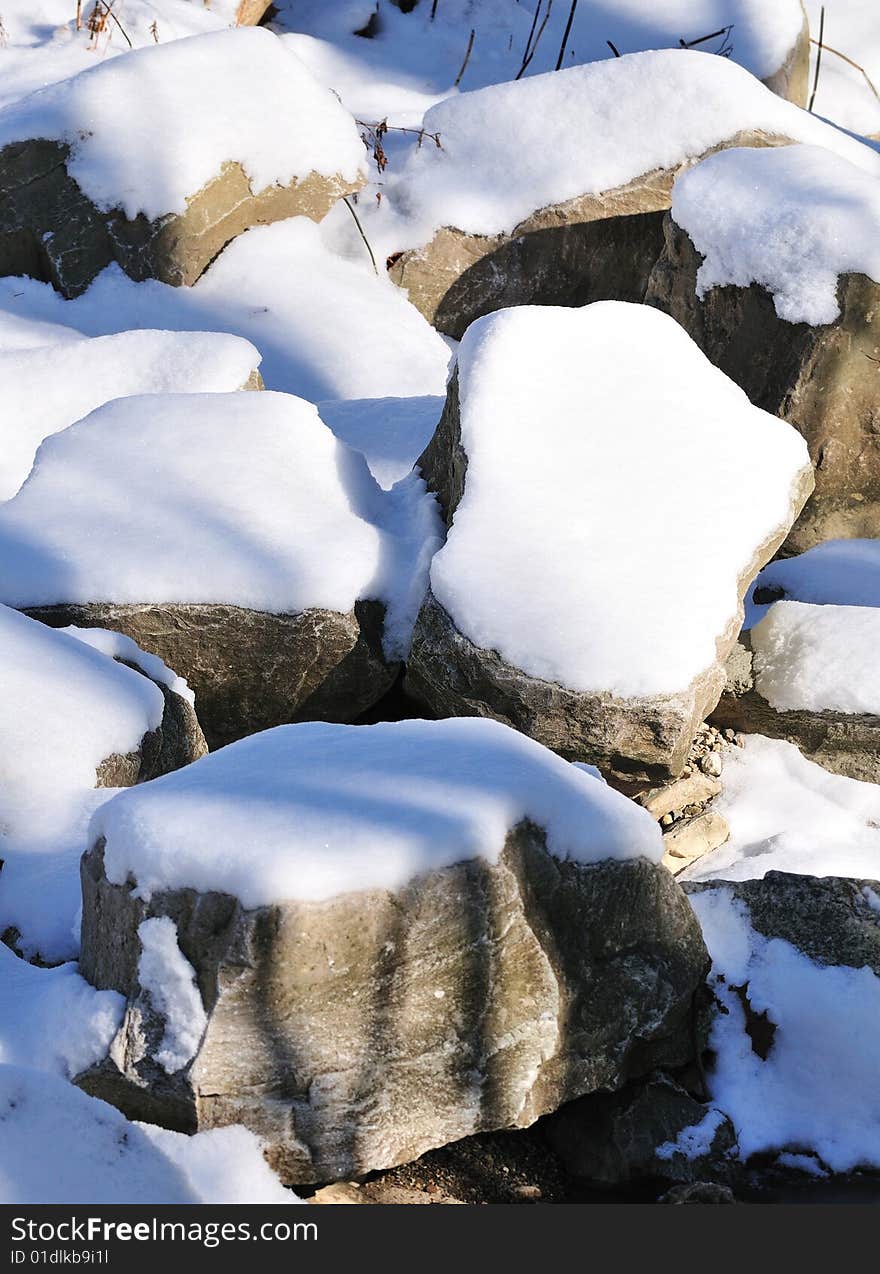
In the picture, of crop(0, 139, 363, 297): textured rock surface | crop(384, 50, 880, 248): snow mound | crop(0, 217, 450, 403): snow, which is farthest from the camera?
crop(384, 50, 880, 248): snow mound

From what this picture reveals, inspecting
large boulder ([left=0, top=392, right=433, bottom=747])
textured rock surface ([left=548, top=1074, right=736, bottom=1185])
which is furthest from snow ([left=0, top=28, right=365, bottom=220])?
textured rock surface ([left=548, top=1074, right=736, bottom=1185])

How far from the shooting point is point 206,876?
5.47 ft

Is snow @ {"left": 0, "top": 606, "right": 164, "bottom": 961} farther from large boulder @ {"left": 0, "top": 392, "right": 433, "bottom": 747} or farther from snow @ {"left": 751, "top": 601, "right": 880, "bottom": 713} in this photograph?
snow @ {"left": 751, "top": 601, "right": 880, "bottom": 713}

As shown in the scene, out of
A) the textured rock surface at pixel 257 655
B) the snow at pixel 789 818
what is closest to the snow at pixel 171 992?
the textured rock surface at pixel 257 655

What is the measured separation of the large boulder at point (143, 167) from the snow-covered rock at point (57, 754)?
7.26 ft

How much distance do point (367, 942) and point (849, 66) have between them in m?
6.80

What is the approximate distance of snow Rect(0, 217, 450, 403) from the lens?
14.2ft

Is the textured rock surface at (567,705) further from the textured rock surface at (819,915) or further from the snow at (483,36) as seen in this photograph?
the snow at (483,36)

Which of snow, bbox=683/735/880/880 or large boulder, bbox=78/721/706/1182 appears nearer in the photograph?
large boulder, bbox=78/721/706/1182

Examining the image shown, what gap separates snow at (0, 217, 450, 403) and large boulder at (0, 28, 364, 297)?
67 millimetres

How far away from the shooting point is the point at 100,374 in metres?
3.72

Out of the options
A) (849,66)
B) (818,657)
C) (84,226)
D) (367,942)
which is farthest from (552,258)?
(367,942)

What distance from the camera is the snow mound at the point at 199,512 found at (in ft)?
9.32

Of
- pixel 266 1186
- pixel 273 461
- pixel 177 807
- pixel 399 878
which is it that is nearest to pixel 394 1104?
pixel 266 1186
